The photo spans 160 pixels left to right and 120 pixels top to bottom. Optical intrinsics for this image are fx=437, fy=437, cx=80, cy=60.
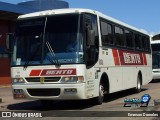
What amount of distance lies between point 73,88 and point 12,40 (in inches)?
109

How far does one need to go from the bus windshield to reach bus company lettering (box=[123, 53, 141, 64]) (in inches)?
213

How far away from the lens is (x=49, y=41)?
13.8 meters

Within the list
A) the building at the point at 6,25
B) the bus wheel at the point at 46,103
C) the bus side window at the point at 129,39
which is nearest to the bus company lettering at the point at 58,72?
the bus wheel at the point at 46,103

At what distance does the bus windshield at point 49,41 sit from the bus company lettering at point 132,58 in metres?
5.41

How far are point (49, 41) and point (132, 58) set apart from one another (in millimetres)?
7161

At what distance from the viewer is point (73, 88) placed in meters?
13.3

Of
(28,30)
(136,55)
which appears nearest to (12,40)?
(28,30)

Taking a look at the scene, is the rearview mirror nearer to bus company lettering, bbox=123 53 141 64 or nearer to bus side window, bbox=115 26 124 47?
bus side window, bbox=115 26 124 47

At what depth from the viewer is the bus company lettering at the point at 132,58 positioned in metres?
18.9

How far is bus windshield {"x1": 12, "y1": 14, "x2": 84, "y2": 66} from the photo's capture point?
13.5 meters

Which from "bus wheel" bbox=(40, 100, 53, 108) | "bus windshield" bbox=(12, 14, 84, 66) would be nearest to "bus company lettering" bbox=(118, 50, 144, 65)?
"bus wheel" bbox=(40, 100, 53, 108)

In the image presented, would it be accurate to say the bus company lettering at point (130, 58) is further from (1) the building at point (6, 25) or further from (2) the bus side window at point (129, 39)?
(1) the building at point (6, 25)

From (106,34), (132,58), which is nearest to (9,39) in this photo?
(106,34)

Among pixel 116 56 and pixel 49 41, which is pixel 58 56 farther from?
pixel 116 56
